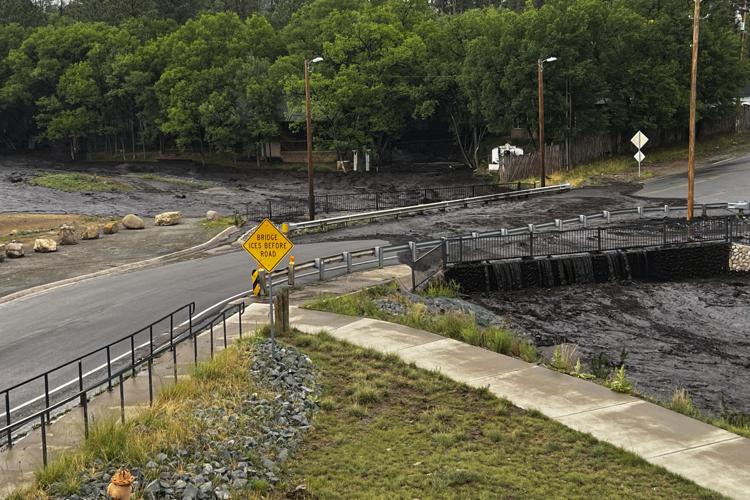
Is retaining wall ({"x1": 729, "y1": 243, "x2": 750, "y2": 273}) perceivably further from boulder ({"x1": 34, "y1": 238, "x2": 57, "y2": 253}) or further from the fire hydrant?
boulder ({"x1": 34, "y1": 238, "x2": 57, "y2": 253})

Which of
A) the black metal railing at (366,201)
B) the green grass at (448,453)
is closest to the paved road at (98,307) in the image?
the green grass at (448,453)

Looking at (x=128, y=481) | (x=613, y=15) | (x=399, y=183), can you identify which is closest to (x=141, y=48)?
(x=399, y=183)

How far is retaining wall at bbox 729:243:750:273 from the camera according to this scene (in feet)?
104

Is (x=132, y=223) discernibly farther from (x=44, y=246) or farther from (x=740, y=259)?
(x=740, y=259)

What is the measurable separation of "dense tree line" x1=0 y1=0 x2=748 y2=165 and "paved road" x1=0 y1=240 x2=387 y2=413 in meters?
37.6

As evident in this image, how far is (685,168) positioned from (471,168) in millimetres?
21011

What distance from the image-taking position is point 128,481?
8.97 m

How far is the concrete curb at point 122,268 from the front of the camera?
26.1 meters

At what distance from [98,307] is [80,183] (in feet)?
172

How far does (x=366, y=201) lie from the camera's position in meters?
53.7

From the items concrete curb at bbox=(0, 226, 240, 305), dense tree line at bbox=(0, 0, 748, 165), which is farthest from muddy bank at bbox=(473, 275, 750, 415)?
dense tree line at bbox=(0, 0, 748, 165)

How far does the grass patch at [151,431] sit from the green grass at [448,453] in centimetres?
169

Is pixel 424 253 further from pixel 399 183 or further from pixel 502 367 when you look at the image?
pixel 399 183

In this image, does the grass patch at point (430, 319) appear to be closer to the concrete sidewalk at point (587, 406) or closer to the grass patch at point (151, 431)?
the concrete sidewalk at point (587, 406)
